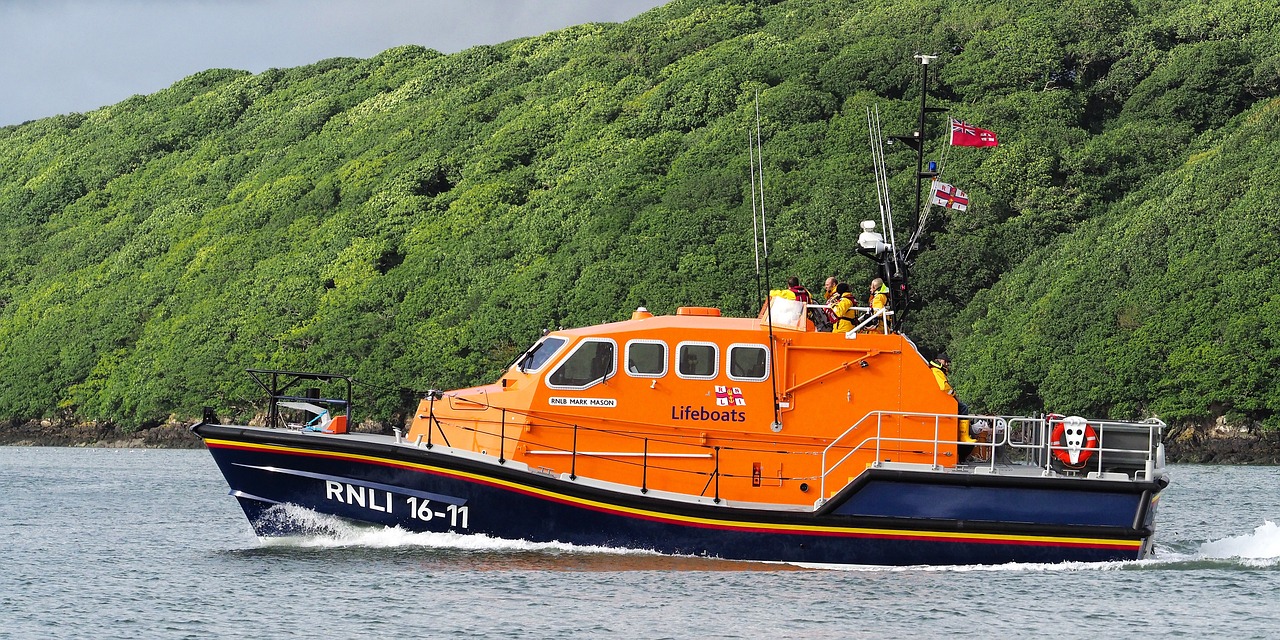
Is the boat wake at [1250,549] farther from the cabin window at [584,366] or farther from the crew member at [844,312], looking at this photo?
the cabin window at [584,366]

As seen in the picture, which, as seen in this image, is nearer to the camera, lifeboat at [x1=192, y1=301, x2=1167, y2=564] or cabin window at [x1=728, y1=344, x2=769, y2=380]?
lifeboat at [x1=192, y1=301, x2=1167, y2=564]

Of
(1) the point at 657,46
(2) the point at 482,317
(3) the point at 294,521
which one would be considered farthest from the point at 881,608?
(1) the point at 657,46

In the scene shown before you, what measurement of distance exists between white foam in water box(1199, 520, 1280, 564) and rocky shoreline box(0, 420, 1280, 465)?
76.6ft

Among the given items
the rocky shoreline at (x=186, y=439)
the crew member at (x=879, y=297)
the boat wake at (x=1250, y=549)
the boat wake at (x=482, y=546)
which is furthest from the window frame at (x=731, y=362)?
the rocky shoreline at (x=186, y=439)

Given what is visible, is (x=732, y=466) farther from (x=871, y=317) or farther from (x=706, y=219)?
(x=706, y=219)

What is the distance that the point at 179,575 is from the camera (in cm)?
1392

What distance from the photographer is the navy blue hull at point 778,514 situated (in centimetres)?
1261

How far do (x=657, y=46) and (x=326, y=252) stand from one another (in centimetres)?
2350

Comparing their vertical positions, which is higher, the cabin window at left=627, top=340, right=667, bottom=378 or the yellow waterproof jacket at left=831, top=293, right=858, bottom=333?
the yellow waterproof jacket at left=831, top=293, right=858, bottom=333

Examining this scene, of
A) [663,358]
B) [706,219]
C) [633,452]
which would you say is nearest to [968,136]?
[663,358]

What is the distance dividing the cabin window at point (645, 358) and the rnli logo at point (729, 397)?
A: 552 mm

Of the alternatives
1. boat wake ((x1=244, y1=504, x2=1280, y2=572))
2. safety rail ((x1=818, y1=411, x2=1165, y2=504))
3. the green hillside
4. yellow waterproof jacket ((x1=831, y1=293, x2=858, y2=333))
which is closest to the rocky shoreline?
the green hillside

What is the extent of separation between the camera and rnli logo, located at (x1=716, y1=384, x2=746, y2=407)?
12.9 m

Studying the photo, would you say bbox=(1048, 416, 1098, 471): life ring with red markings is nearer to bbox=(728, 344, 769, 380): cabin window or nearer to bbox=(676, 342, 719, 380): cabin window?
bbox=(728, 344, 769, 380): cabin window
